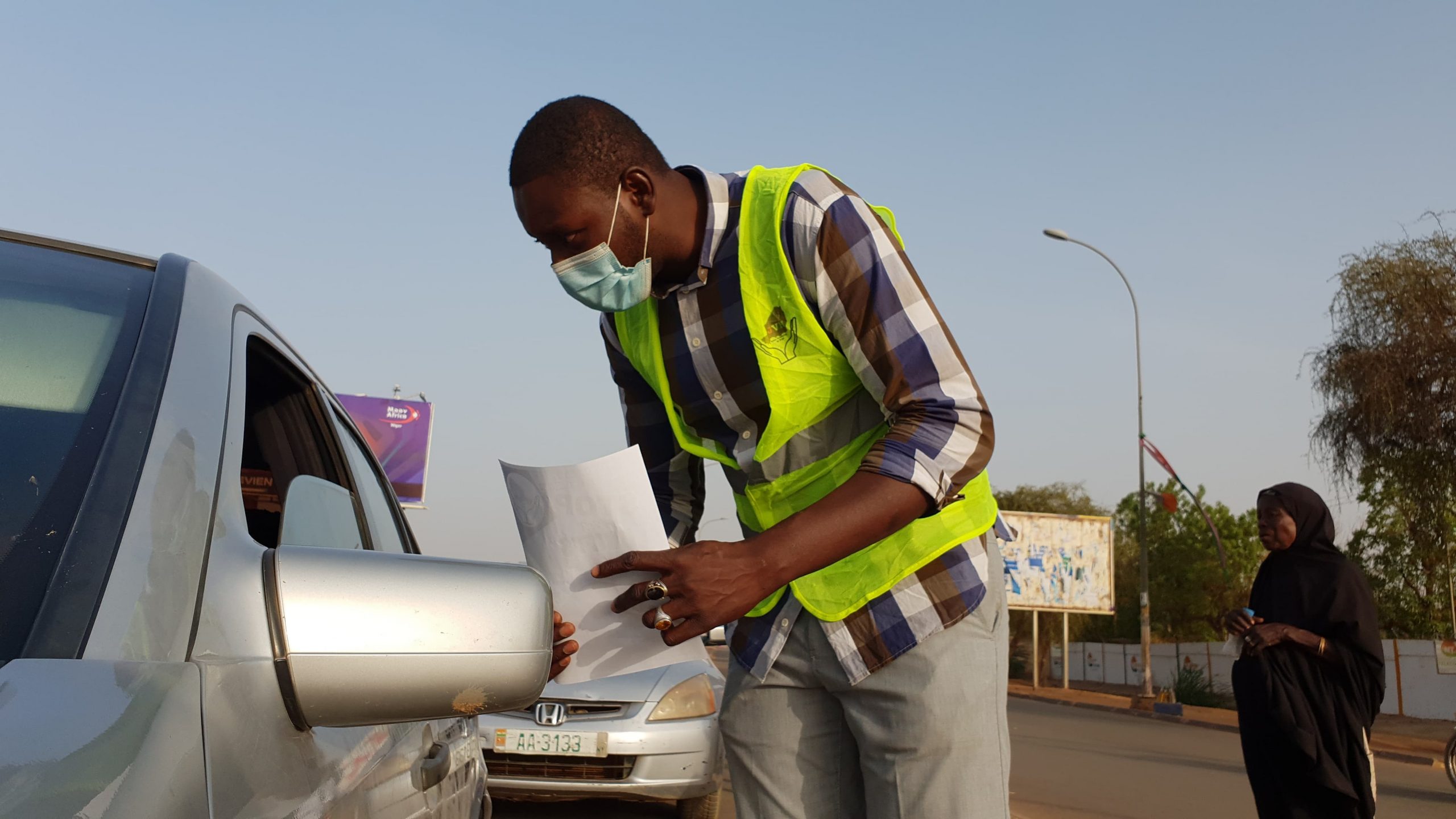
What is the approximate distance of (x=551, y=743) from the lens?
6.96 metres

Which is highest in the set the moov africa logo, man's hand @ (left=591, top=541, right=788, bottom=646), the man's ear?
the moov africa logo

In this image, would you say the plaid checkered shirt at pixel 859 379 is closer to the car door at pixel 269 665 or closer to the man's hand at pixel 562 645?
the man's hand at pixel 562 645

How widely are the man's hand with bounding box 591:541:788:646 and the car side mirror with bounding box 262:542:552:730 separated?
478 mm

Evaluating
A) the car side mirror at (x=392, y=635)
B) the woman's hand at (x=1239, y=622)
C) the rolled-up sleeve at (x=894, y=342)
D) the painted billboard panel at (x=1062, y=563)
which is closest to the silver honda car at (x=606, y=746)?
the woman's hand at (x=1239, y=622)

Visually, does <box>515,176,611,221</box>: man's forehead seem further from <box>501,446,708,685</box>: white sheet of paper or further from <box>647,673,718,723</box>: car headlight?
<box>647,673,718,723</box>: car headlight

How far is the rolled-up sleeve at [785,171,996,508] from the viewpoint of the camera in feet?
6.21

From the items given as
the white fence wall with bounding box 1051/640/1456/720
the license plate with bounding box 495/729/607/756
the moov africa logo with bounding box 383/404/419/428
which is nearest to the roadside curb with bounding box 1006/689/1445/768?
the white fence wall with bounding box 1051/640/1456/720

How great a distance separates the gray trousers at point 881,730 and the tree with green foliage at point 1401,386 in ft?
73.2

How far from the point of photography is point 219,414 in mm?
1479

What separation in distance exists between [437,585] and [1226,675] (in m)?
31.9

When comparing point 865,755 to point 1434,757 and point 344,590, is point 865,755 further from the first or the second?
point 1434,757

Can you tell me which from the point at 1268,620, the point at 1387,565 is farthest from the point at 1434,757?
the point at 1387,565

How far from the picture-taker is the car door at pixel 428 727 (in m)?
2.12

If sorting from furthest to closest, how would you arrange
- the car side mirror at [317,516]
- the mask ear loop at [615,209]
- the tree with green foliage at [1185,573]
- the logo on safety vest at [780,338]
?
the tree with green foliage at [1185,573]
the mask ear loop at [615,209]
the logo on safety vest at [780,338]
the car side mirror at [317,516]
